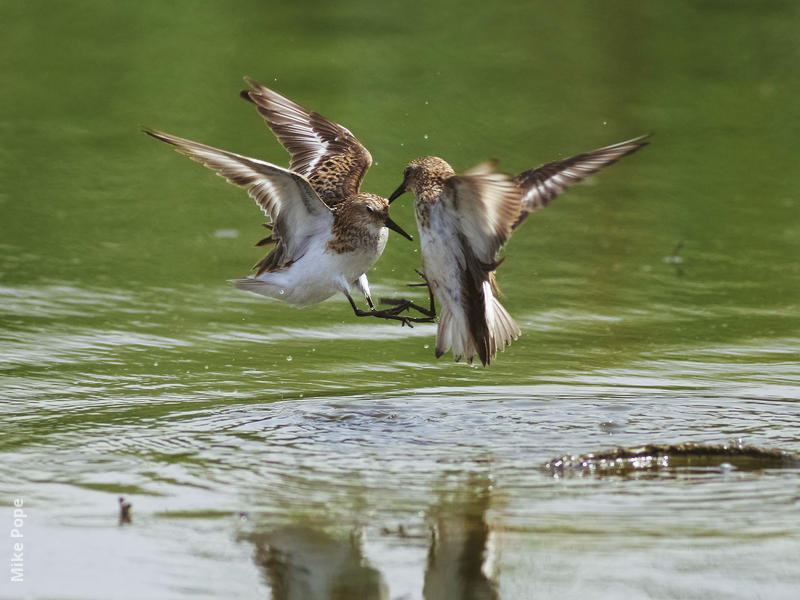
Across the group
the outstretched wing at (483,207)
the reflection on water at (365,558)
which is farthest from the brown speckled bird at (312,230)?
the reflection on water at (365,558)

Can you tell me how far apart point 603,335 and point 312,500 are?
3482 mm

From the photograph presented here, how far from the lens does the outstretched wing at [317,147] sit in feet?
24.7

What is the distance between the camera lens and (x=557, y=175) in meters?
7.07

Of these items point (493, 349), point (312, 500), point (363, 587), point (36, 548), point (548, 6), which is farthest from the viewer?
point (548, 6)

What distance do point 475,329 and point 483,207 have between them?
85 cm

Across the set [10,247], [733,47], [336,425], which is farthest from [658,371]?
[733,47]

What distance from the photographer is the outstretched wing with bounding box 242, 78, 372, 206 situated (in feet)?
24.7

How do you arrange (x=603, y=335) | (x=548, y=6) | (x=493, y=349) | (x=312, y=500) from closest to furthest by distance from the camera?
(x=312, y=500), (x=493, y=349), (x=603, y=335), (x=548, y=6)

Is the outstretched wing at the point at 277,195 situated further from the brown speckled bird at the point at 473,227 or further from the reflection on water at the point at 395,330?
the reflection on water at the point at 395,330

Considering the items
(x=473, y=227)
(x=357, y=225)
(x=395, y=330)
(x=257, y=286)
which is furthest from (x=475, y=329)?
(x=395, y=330)

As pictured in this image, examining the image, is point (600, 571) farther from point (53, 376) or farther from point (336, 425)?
point (53, 376)

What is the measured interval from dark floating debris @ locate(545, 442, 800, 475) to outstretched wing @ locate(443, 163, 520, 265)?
40.9 inches

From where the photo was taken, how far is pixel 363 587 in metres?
4.46

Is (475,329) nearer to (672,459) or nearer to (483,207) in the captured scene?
(483,207)
